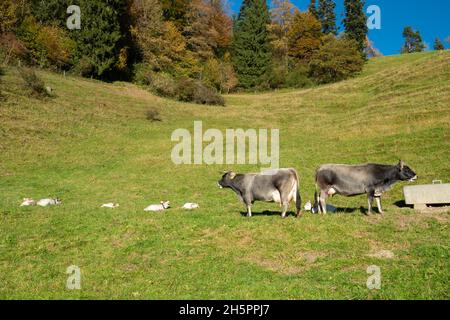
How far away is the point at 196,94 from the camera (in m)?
69.9

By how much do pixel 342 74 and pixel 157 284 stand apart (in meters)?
87.5

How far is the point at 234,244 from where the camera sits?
46.5 feet

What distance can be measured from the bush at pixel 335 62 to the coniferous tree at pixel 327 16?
2481 centimetres

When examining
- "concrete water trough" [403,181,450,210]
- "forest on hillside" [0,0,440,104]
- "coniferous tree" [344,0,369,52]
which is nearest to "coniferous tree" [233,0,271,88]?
"forest on hillside" [0,0,440,104]

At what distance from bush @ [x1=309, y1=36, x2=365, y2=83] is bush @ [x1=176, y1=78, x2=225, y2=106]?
107 ft

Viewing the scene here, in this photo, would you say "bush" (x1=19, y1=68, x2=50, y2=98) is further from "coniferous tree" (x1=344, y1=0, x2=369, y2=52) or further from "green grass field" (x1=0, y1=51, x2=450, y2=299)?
"coniferous tree" (x1=344, y1=0, x2=369, y2=52)

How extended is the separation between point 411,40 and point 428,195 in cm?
17414

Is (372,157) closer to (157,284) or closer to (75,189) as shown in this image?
(75,189)

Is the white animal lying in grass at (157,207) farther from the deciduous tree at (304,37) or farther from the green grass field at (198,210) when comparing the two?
the deciduous tree at (304,37)

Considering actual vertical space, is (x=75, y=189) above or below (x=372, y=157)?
below

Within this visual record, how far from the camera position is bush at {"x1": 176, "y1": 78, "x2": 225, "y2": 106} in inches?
2746

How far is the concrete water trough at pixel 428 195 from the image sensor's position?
58.6 feet

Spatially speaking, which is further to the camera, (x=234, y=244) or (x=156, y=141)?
(x=156, y=141)
